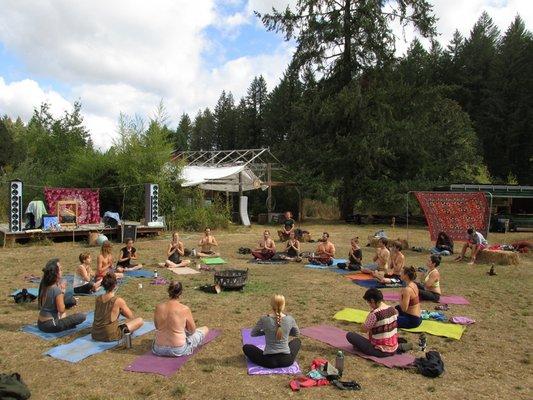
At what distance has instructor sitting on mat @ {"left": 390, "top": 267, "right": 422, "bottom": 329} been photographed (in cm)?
670

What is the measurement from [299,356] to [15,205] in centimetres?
1324

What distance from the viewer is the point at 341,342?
21.0ft

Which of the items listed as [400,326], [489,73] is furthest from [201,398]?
[489,73]

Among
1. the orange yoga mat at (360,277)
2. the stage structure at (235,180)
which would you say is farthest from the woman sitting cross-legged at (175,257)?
the stage structure at (235,180)

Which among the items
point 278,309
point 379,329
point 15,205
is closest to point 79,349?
point 278,309

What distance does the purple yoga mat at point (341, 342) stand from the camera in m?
5.65

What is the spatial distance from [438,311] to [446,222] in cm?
814

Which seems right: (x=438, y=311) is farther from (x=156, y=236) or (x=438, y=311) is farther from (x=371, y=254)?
(x=156, y=236)

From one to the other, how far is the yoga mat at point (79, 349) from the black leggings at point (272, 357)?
1893mm

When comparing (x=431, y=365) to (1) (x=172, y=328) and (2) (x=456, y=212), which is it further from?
(2) (x=456, y=212)

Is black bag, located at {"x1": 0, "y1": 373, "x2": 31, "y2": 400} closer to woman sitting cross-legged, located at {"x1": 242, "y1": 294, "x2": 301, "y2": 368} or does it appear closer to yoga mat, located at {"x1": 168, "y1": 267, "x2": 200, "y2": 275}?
woman sitting cross-legged, located at {"x1": 242, "y1": 294, "x2": 301, "y2": 368}

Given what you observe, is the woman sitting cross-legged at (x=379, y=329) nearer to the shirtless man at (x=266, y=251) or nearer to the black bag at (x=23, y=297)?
the black bag at (x=23, y=297)

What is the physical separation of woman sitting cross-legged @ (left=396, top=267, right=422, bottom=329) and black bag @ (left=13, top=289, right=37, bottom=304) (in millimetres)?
6371

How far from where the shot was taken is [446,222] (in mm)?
15680
